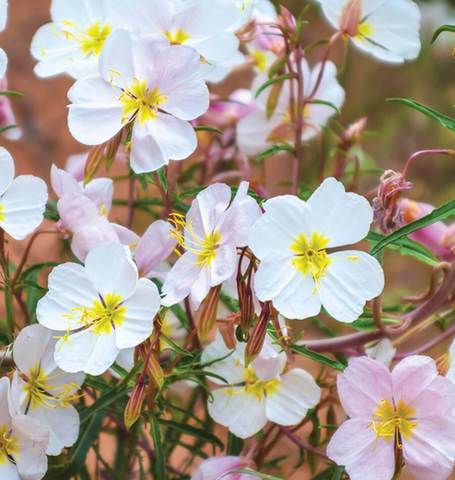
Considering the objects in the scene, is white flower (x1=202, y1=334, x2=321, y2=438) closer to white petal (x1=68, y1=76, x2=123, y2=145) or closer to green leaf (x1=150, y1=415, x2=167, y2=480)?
green leaf (x1=150, y1=415, x2=167, y2=480)

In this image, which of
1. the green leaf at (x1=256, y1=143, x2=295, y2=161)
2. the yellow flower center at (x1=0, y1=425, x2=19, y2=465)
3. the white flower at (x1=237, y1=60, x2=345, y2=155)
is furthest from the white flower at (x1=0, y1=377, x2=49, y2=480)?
the white flower at (x1=237, y1=60, x2=345, y2=155)

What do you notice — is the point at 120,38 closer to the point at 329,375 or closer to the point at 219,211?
the point at 219,211

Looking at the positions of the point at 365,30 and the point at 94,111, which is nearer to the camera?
the point at 94,111

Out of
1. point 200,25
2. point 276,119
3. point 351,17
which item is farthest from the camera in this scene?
point 276,119

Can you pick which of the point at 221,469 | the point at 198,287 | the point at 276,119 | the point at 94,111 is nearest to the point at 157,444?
the point at 221,469

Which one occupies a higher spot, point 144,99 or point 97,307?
point 144,99

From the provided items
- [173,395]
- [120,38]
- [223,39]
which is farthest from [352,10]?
[173,395]

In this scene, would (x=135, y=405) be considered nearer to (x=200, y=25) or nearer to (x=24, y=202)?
(x=24, y=202)

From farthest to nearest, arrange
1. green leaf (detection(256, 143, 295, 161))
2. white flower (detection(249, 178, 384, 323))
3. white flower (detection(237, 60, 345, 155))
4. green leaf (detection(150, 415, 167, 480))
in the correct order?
white flower (detection(237, 60, 345, 155)), green leaf (detection(256, 143, 295, 161)), green leaf (detection(150, 415, 167, 480)), white flower (detection(249, 178, 384, 323))
